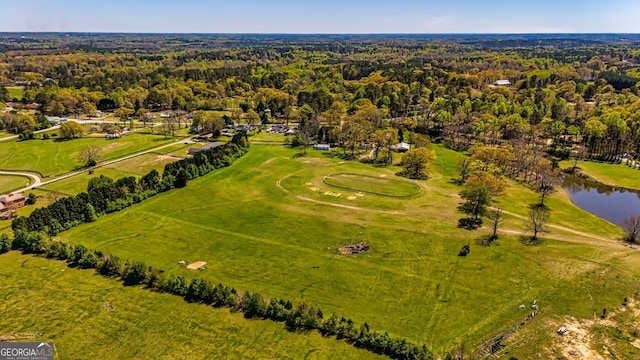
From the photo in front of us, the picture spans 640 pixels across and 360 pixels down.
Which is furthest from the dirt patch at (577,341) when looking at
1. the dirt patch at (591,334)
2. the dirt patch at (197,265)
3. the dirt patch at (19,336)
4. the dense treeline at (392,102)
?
the dense treeline at (392,102)

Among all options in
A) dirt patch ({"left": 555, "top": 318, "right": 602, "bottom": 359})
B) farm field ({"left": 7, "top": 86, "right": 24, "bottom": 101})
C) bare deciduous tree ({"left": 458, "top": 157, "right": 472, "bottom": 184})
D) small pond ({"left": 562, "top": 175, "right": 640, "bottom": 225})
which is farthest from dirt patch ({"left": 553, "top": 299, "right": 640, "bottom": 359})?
farm field ({"left": 7, "top": 86, "right": 24, "bottom": 101})

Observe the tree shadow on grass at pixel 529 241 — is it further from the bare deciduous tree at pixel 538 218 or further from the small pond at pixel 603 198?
the small pond at pixel 603 198

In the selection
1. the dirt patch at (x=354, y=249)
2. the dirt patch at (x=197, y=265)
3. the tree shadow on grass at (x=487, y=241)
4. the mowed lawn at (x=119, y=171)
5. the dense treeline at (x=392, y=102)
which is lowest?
the dirt patch at (x=197, y=265)

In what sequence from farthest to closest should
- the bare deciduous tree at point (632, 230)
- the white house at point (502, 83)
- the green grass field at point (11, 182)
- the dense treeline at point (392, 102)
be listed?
the white house at point (502, 83)
the dense treeline at point (392, 102)
the green grass field at point (11, 182)
the bare deciduous tree at point (632, 230)

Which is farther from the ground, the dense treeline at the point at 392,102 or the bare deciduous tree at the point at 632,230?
the dense treeline at the point at 392,102

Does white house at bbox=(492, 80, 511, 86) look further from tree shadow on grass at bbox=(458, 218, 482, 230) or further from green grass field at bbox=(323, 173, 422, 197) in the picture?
tree shadow on grass at bbox=(458, 218, 482, 230)

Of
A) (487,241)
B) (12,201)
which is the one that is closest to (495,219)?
(487,241)
